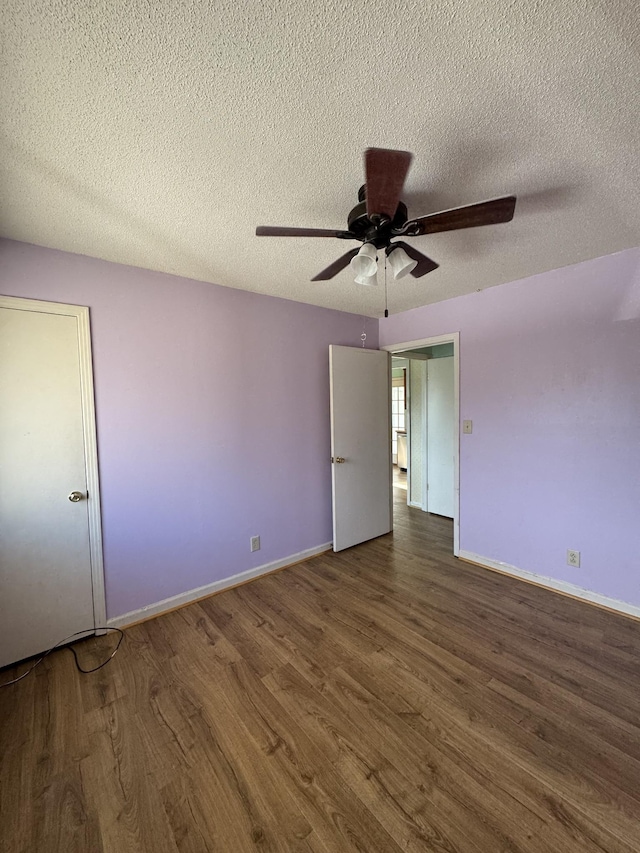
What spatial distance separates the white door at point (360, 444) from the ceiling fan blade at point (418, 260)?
4.83 ft

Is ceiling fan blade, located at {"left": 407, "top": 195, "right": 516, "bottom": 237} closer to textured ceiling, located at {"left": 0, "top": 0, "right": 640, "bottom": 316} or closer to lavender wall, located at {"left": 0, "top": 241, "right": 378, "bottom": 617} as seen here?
textured ceiling, located at {"left": 0, "top": 0, "right": 640, "bottom": 316}

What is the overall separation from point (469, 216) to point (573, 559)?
2520 mm

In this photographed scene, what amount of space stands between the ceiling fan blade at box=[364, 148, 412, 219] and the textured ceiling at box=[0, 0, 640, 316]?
0.26 meters

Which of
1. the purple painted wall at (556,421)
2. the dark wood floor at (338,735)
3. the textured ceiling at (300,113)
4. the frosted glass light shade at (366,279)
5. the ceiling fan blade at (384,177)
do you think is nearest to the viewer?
the textured ceiling at (300,113)

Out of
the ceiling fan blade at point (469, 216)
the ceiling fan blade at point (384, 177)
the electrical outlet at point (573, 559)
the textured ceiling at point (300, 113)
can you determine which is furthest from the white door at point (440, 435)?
the ceiling fan blade at point (384, 177)

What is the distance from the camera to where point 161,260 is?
2.14 meters

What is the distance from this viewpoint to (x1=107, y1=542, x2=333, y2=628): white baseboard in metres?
2.21

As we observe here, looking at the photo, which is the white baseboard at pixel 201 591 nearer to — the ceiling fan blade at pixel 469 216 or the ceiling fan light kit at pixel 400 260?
the ceiling fan light kit at pixel 400 260

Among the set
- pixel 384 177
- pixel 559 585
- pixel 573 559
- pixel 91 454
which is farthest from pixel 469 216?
pixel 559 585

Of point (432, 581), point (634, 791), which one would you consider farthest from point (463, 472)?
point (634, 791)

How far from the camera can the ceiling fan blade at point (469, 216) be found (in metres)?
1.20

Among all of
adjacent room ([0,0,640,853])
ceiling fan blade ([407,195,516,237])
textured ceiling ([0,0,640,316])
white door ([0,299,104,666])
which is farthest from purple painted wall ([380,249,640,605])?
white door ([0,299,104,666])

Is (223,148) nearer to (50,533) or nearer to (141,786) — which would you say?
(50,533)

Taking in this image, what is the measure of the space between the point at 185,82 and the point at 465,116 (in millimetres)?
933
